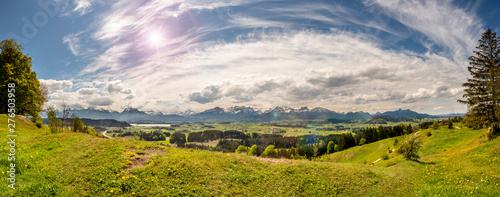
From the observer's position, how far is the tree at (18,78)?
35.9m

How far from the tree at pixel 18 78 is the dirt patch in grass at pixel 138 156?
39.3 meters

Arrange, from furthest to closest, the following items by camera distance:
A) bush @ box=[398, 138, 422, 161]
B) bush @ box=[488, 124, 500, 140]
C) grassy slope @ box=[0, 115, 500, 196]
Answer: bush @ box=[488, 124, 500, 140] → bush @ box=[398, 138, 422, 161] → grassy slope @ box=[0, 115, 500, 196]

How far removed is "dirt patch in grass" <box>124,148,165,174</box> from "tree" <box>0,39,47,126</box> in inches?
1549

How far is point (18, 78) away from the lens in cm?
3738

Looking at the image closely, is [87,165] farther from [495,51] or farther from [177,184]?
[495,51]

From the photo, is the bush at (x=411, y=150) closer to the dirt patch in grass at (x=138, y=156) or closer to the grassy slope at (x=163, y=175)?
the grassy slope at (x=163, y=175)

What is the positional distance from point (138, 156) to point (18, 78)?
4293 cm

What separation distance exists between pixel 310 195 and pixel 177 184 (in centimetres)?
916

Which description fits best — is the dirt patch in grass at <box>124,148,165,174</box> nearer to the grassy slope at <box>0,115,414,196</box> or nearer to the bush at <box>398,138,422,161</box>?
the grassy slope at <box>0,115,414,196</box>

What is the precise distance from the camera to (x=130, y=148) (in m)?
17.0

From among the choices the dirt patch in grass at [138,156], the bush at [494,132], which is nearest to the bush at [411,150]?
the bush at [494,132]

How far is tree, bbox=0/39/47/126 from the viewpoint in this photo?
118ft

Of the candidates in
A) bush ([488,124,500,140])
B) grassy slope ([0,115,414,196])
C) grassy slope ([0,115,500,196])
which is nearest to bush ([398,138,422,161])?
grassy slope ([0,115,500,196])

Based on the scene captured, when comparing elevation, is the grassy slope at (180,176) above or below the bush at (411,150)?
above
